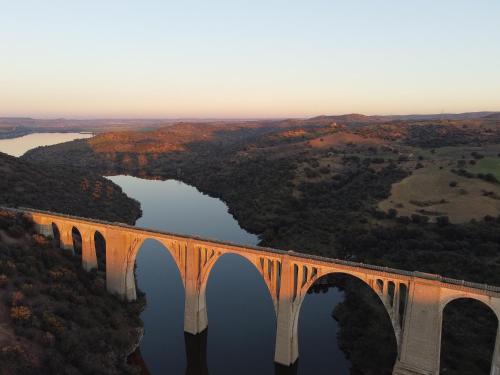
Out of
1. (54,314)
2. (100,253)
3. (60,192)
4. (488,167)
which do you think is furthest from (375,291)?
(488,167)

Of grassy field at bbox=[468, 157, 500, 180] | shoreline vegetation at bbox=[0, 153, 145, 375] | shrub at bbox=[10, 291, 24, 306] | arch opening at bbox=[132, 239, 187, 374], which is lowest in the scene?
arch opening at bbox=[132, 239, 187, 374]

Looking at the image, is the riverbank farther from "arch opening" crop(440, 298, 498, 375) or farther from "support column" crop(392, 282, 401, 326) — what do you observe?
"arch opening" crop(440, 298, 498, 375)

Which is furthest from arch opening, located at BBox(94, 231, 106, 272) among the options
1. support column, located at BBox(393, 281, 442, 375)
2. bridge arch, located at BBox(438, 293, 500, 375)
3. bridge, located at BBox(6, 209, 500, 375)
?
bridge arch, located at BBox(438, 293, 500, 375)

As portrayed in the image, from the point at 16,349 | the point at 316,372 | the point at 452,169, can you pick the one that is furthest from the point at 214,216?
the point at 16,349

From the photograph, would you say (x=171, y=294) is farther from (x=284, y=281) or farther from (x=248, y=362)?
(x=284, y=281)

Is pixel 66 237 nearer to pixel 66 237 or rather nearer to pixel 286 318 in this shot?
pixel 66 237
